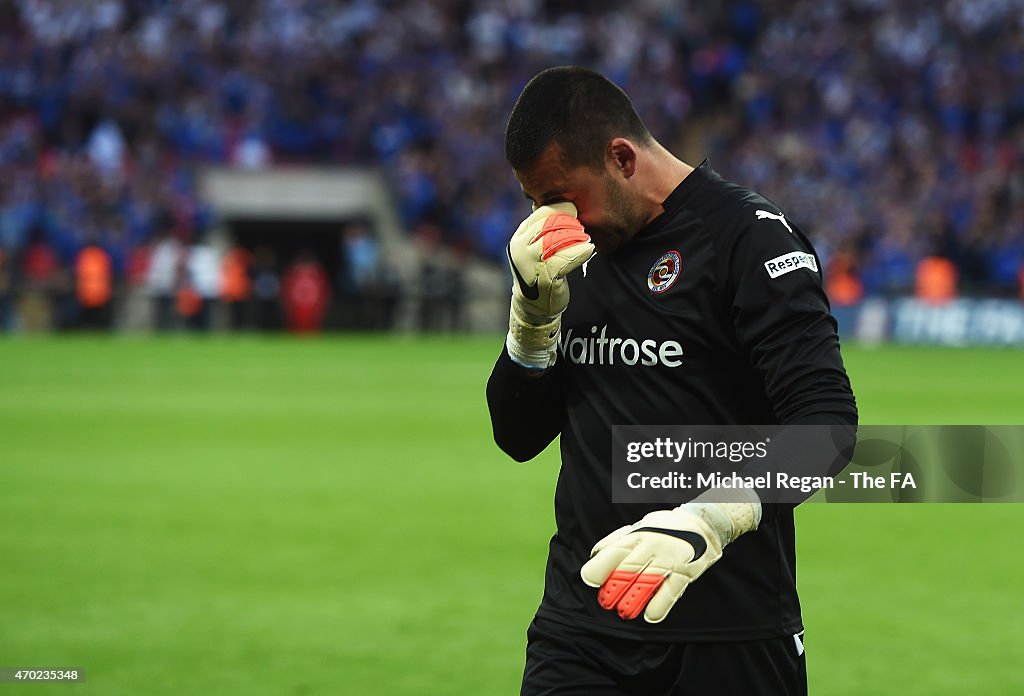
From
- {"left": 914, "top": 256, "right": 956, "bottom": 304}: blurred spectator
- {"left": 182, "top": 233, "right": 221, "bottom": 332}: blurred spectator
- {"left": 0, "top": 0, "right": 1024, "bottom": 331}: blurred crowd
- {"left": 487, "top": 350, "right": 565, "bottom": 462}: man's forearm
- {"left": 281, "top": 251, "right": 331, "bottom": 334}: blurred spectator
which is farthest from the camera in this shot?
{"left": 281, "top": 251, "right": 331, "bottom": 334}: blurred spectator

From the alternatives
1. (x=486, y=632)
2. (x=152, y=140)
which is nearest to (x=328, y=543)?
(x=486, y=632)

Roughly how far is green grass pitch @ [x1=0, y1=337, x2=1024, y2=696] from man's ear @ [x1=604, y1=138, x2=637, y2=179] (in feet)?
10.6

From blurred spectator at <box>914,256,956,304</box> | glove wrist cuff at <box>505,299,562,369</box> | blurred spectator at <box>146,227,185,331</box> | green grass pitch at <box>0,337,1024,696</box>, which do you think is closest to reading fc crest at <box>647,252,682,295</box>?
glove wrist cuff at <box>505,299,562,369</box>

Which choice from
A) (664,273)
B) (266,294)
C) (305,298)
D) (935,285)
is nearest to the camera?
(664,273)

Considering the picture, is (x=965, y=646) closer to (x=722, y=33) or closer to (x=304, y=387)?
(x=304, y=387)

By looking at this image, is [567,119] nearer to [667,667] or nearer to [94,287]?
[667,667]

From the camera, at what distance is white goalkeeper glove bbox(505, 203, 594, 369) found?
3105 mm

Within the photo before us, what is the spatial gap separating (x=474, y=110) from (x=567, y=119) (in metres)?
29.9

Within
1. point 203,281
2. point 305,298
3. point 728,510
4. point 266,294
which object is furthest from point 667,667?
point 266,294

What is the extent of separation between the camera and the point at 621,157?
3.28 meters

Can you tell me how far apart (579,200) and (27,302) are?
26676 millimetres

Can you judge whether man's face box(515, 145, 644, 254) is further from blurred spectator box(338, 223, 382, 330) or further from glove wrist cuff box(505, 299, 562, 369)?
blurred spectator box(338, 223, 382, 330)

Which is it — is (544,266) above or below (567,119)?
below

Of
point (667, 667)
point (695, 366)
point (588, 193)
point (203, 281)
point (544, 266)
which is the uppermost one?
point (203, 281)
